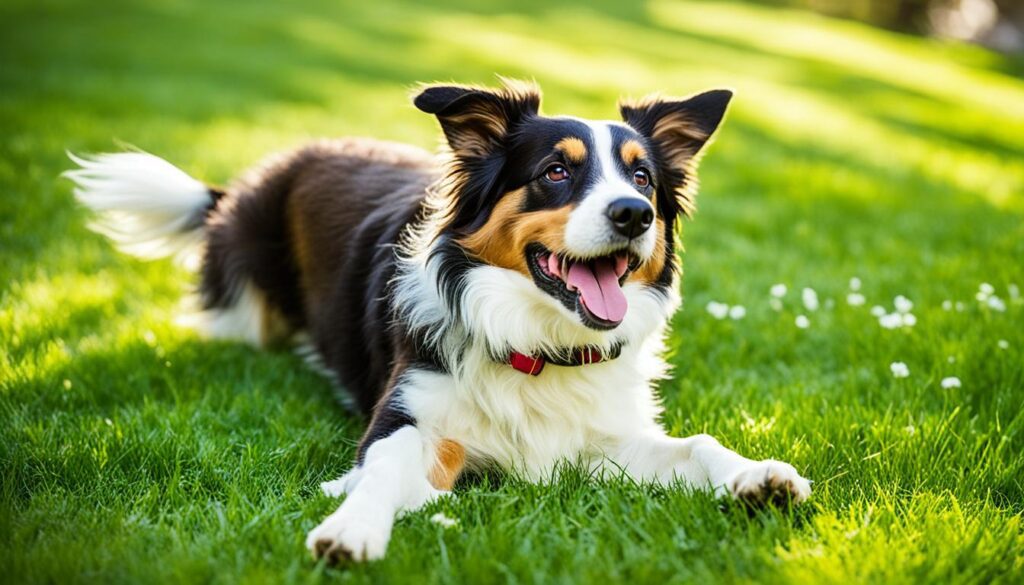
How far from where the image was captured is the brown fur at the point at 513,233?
3.32 m

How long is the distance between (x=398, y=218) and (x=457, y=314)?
2.72 feet

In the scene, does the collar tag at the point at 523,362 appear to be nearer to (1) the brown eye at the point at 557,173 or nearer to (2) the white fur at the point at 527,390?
(2) the white fur at the point at 527,390

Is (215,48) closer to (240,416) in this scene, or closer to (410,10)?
(410,10)

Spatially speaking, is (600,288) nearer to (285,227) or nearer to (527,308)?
(527,308)

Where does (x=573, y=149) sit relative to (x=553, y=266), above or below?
above

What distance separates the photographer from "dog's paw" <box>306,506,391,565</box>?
2.53m

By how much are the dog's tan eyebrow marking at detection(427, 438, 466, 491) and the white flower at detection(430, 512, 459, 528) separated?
31 centimetres

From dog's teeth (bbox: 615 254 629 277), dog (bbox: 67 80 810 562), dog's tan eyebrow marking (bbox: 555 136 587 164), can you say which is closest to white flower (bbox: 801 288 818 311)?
dog (bbox: 67 80 810 562)

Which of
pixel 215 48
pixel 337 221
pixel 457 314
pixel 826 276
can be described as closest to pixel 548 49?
pixel 215 48

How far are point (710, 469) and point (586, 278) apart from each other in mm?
829

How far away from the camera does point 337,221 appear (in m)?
4.60

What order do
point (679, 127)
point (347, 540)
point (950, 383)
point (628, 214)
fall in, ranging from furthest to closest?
point (950, 383)
point (679, 127)
point (628, 214)
point (347, 540)

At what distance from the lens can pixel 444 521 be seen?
2814 mm

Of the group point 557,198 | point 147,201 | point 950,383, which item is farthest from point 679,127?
point 147,201
